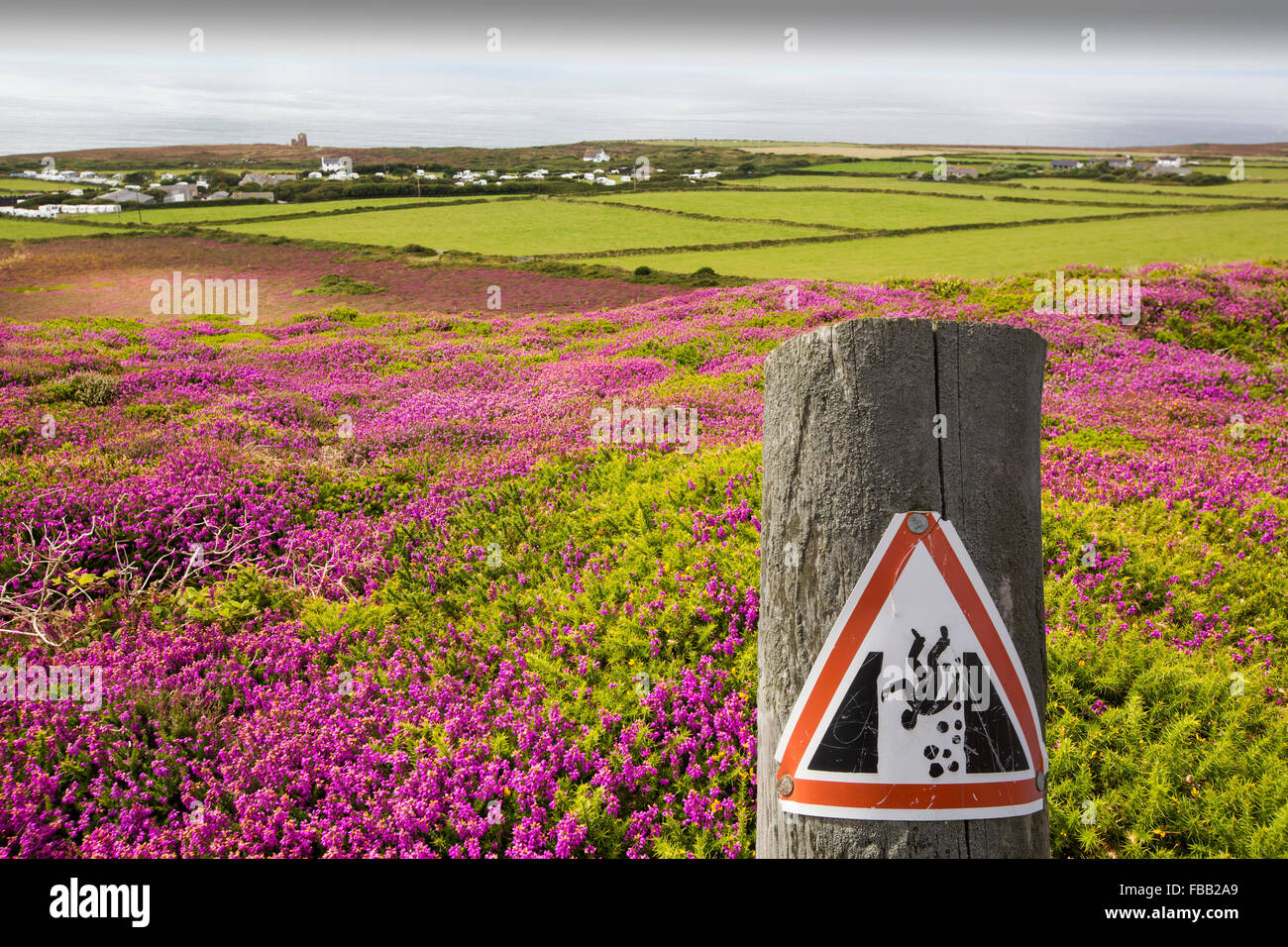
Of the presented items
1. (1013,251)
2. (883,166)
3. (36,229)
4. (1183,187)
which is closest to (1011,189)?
(1183,187)

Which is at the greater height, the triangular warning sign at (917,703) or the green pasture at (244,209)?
the green pasture at (244,209)

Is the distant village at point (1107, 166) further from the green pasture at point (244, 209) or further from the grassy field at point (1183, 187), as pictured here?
the green pasture at point (244, 209)

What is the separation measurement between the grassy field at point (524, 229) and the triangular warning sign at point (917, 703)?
4604 cm

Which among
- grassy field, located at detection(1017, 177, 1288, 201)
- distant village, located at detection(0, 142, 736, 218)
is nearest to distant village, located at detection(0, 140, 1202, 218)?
distant village, located at detection(0, 142, 736, 218)

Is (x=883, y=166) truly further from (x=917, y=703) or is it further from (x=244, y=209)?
(x=917, y=703)

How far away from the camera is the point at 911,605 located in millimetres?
2070

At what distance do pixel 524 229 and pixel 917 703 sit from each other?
54.1m

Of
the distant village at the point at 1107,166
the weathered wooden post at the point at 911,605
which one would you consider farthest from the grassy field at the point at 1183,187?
the weathered wooden post at the point at 911,605

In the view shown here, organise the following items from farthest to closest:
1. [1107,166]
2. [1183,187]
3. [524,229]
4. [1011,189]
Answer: [1107,166] → [1011,189] → [1183,187] → [524,229]


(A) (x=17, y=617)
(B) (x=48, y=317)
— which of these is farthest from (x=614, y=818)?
(B) (x=48, y=317)

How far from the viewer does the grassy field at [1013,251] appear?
29.4 meters

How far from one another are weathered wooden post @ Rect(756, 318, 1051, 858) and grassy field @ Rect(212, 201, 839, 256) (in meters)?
45.8

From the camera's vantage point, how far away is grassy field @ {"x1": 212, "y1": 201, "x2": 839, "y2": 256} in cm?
4738
